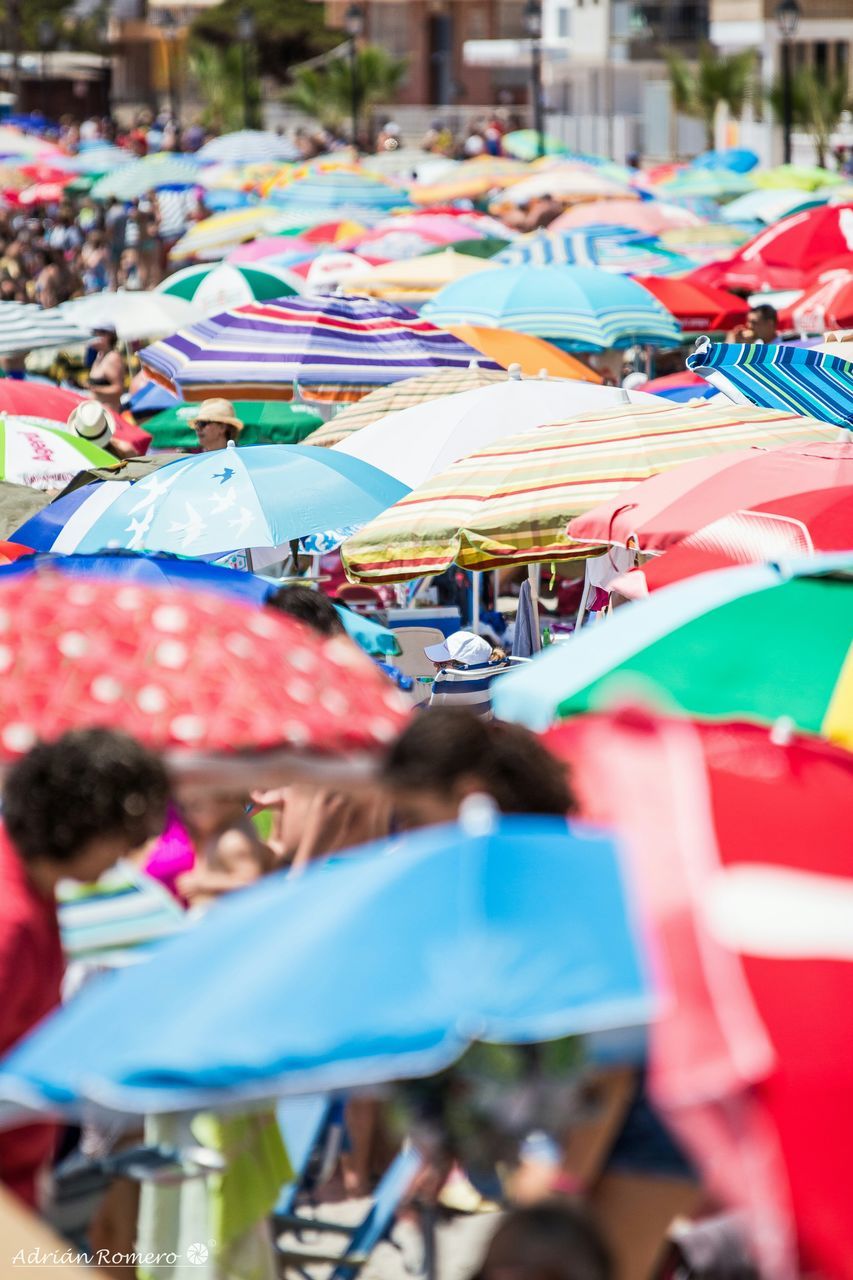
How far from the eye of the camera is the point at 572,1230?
2424 millimetres

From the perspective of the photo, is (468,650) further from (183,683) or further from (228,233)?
(228,233)

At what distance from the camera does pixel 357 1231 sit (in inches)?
157

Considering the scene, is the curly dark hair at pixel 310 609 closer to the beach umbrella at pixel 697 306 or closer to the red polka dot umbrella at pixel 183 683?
the red polka dot umbrella at pixel 183 683

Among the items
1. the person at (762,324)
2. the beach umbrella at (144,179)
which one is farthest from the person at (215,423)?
the beach umbrella at (144,179)

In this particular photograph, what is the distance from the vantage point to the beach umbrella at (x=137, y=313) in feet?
44.7

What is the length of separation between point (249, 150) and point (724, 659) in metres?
28.3

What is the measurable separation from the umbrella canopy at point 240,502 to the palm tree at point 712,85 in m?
36.6

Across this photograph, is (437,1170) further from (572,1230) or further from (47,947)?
(572,1230)

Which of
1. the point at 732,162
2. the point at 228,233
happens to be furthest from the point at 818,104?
the point at 228,233

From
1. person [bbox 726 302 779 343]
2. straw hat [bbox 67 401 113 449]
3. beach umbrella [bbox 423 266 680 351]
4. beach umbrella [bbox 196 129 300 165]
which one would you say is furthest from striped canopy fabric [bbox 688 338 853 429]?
beach umbrella [bbox 196 129 300 165]

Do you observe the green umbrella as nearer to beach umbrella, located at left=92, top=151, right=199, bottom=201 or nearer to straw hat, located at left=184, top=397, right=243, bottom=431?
straw hat, located at left=184, top=397, right=243, bottom=431

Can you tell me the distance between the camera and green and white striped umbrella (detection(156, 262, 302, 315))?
1389 centimetres

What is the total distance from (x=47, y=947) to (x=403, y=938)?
0.81 meters

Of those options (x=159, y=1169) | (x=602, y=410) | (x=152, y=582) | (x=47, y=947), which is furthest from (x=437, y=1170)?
(x=602, y=410)
